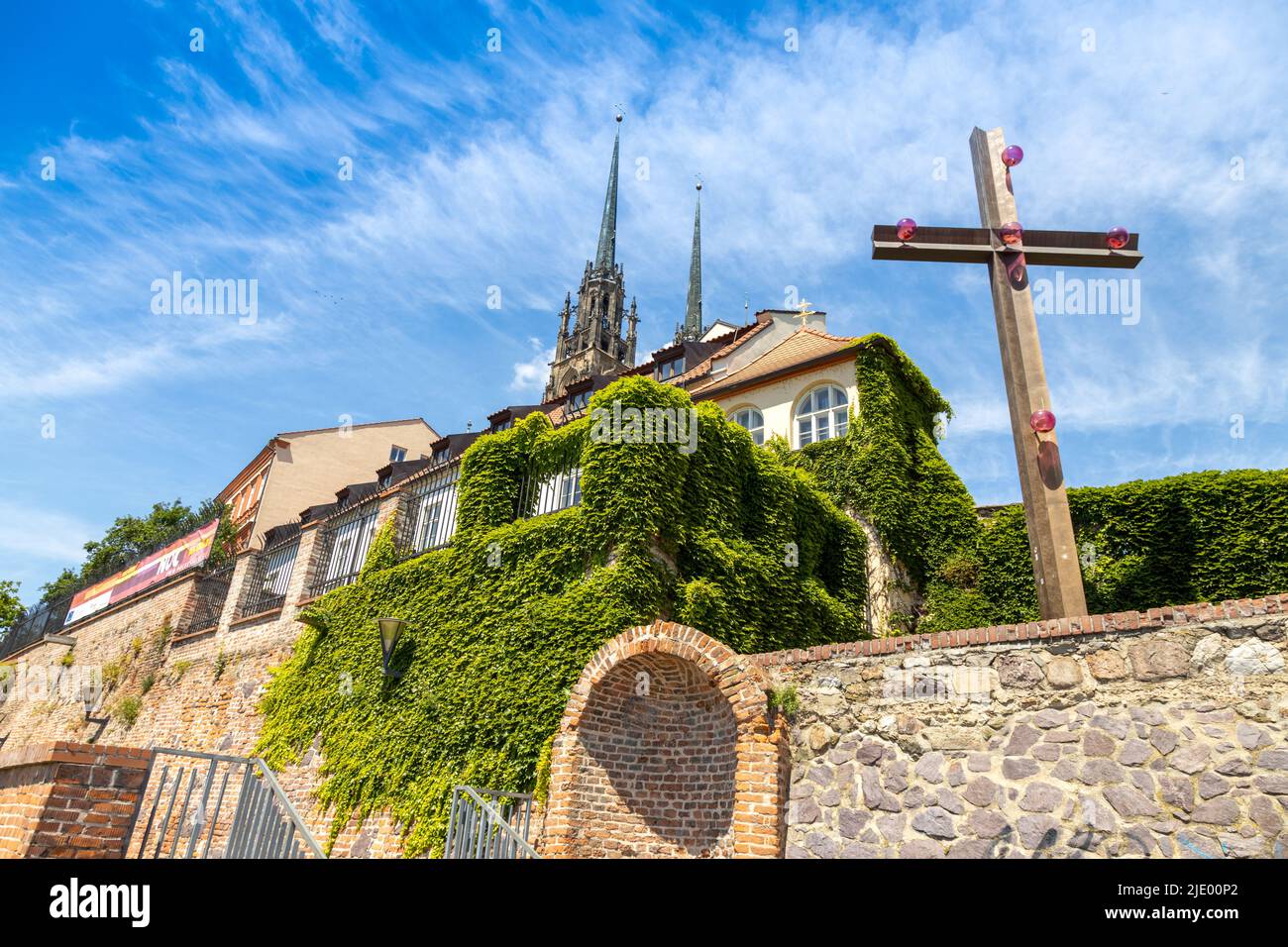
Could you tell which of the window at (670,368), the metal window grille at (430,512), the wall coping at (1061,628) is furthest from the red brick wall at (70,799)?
the window at (670,368)

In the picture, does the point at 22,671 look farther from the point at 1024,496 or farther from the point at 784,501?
the point at 1024,496

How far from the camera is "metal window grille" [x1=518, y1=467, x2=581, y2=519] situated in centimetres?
1281

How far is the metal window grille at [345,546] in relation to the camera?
52.3 ft

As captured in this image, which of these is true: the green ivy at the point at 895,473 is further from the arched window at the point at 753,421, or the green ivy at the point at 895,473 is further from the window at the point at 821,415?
the arched window at the point at 753,421

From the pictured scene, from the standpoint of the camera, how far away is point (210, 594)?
69.1 ft

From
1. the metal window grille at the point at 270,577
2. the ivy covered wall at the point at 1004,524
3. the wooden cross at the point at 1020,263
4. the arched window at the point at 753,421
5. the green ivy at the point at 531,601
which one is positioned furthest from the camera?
the arched window at the point at 753,421

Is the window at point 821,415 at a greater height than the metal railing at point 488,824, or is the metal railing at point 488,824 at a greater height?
the window at point 821,415

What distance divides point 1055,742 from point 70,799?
7.51m

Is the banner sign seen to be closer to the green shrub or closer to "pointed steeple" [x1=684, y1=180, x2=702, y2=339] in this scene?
the green shrub

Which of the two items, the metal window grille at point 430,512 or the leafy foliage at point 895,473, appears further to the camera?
the leafy foliage at point 895,473

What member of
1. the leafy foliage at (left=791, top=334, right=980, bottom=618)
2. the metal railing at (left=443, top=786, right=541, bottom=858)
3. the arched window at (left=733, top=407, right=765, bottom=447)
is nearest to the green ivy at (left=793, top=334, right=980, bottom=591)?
the leafy foliage at (left=791, top=334, right=980, bottom=618)

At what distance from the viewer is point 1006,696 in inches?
284

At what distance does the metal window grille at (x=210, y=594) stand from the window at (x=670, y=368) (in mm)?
14368

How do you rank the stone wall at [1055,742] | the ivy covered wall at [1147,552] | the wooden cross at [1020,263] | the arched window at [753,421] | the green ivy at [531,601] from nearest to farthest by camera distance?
the stone wall at [1055,742]
the wooden cross at [1020,263]
the green ivy at [531,601]
the ivy covered wall at [1147,552]
the arched window at [753,421]
